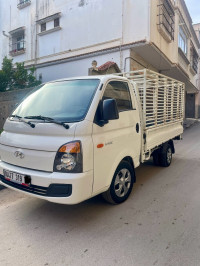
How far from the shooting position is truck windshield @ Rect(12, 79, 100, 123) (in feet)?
9.54

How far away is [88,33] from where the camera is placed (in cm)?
995

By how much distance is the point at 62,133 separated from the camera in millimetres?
2664

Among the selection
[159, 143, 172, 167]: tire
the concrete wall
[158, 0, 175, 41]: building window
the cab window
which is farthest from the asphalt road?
[158, 0, 175, 41]: building window

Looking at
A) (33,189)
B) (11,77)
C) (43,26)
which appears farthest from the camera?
(43,26)

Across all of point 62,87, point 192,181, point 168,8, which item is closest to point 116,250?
point 62,87

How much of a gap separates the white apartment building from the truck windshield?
19.8ft

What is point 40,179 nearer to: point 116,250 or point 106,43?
point 116,250

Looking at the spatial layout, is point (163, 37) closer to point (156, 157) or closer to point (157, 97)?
point (157, 97)

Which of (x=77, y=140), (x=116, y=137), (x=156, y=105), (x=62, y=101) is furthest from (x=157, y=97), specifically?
(x=77, y=140)

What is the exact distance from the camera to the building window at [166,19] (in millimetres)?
9222

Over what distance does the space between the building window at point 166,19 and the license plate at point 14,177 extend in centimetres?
882

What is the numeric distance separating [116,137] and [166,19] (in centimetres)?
924

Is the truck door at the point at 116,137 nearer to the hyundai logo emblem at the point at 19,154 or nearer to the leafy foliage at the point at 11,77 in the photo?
the hyundai logo emblem at the point at 19,154

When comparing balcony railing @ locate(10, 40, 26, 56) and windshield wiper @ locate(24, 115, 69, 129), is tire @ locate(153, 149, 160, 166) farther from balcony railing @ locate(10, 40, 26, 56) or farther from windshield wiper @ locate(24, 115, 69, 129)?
balcony railing @ locate(10, 40, 26, 56)
